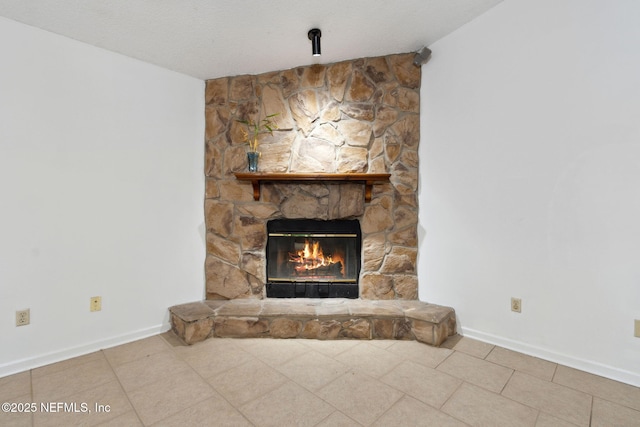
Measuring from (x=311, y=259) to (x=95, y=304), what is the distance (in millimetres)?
1683

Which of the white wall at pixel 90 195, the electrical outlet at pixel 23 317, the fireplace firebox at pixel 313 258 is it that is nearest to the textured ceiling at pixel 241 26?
the white wall at pixel 90 195

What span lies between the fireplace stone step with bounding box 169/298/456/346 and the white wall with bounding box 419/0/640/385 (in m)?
0.40

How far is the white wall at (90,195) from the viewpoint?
1.81m

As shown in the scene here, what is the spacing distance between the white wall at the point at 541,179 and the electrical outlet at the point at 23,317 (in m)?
2.86

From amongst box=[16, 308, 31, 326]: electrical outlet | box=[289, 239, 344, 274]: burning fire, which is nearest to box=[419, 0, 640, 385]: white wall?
box=[289, 239, 344, 274]: burning fire

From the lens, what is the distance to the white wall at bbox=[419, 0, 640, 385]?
5.47ft

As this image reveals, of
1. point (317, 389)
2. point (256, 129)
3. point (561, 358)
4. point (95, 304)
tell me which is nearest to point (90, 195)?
point (95, 304)

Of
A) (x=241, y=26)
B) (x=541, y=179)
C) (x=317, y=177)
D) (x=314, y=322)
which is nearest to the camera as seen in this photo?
(x=541, y=179)

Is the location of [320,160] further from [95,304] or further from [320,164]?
[95,304]

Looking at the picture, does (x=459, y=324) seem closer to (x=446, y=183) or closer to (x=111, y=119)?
(x=446, y=183)

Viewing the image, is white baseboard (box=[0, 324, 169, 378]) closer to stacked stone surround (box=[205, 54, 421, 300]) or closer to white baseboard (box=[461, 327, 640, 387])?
stacked stone surround (box=[205, 54, 421, 300])

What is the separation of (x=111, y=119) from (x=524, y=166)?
9.92 feet

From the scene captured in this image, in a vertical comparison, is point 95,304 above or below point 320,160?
below

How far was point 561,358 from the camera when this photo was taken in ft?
6.08
